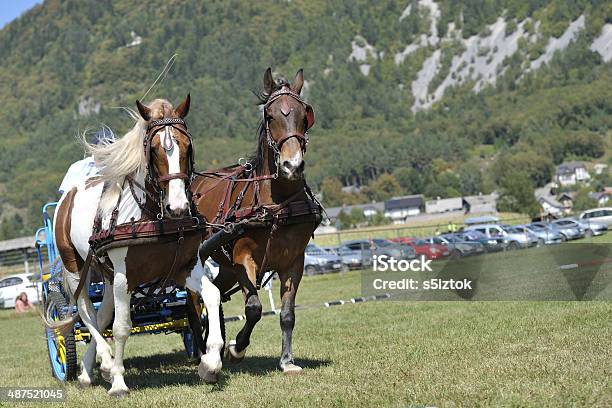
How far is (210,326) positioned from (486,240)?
121 ft

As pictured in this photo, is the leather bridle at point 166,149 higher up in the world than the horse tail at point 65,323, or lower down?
higher up

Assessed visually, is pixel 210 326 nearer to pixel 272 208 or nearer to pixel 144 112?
pixel 272 208

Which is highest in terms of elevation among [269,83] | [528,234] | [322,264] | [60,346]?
→ [269,83]

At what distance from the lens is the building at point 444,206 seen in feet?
566

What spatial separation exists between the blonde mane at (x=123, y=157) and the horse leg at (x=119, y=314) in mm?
614

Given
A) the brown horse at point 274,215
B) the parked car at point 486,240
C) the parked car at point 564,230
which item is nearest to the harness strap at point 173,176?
the brown horse at point 274,215

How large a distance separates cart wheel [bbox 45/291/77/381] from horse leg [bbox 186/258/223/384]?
2.59 meters

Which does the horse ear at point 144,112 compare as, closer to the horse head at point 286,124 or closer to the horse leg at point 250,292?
the horse head at point 286,124

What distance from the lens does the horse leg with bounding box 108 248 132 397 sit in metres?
8.50

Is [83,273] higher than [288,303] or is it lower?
higher

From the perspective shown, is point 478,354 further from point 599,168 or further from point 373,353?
point 599,168

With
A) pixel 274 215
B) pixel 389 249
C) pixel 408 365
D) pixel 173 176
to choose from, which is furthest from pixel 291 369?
pixel 389 249

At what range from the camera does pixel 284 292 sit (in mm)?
9742

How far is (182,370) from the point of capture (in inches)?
447
